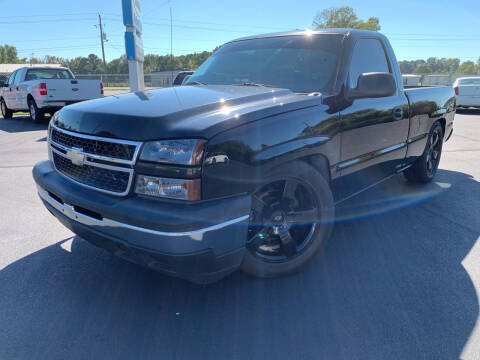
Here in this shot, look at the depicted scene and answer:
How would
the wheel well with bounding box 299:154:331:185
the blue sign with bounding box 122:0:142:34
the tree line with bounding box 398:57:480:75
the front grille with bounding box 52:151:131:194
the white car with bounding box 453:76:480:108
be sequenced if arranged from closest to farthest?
the front grille with bounding box 52:151:131:194 < the wheel well with bounding box 299:154:331:185 < the blue sign with bounding box 122:0:142:34 < the white car with bounding box 453:76:480:108 < the tree line with bounding box 398:57:480:75

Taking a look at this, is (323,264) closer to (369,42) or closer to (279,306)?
(279,306)

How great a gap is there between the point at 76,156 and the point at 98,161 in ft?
0.83

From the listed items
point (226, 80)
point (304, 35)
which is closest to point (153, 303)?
point (226, 80)

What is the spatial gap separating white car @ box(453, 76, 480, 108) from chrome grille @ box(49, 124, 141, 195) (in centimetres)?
1592

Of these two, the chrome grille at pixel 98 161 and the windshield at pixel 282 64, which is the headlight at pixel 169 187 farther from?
the windshield at pixel 282 64

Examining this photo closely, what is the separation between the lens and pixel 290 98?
2.65 meters

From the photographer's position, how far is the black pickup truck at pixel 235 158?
1.97 meters

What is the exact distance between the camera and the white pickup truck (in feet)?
35.3

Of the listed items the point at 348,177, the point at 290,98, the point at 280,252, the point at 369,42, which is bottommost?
the point at 280,252

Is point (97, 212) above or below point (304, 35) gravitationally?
below

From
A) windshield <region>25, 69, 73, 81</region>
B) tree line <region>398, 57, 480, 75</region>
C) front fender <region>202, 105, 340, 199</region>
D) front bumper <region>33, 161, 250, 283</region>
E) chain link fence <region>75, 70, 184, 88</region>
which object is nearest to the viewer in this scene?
front bumper <region>33, 161, 250, 283</region>

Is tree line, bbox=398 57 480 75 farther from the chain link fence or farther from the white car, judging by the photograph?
the white car

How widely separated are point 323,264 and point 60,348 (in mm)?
1926

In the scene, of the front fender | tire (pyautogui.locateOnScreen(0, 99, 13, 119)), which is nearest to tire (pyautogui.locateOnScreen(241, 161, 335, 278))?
the front fender
